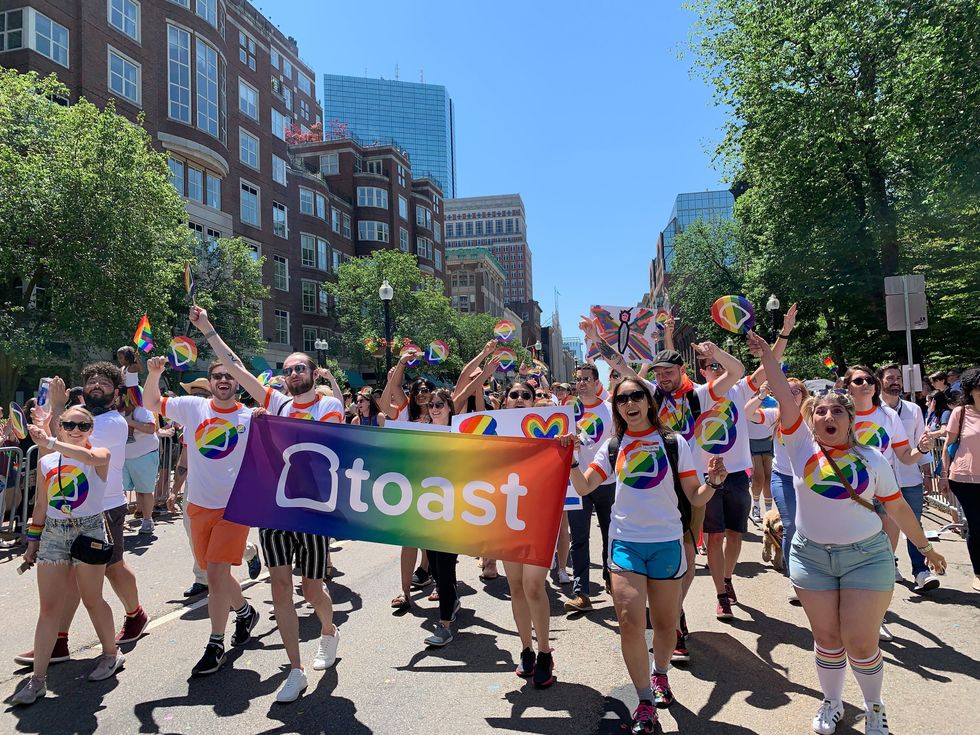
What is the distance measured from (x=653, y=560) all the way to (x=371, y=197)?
55458 millimetres

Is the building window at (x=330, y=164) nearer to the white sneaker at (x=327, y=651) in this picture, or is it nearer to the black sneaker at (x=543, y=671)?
the white sneaker at (x=327, y=651)

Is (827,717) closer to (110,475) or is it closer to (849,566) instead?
(849,566)

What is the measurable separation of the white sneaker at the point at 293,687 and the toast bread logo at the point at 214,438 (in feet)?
5.27

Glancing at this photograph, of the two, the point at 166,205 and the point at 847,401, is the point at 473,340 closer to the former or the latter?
the point at 166,205

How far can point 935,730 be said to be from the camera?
3641 millimetres

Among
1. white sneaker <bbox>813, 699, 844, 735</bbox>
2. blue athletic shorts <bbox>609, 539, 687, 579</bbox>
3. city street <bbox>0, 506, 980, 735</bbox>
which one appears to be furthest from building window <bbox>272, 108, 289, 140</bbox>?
white sneaker <bbox>813, 699, 844, 735</bbox>

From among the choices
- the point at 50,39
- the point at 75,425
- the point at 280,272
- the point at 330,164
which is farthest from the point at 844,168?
the point at 330,164

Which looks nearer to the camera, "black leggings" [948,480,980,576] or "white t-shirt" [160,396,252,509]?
"white t-shirt" [160,396,252,509]

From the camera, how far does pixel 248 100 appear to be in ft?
132

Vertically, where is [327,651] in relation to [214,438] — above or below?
below

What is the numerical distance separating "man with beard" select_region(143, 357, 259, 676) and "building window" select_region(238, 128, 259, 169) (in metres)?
37.1

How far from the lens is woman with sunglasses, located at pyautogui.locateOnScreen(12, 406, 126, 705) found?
14.4 ft

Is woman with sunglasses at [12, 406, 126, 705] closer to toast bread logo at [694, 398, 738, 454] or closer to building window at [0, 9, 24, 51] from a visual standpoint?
toast bread logo at [694, 398, 738, 454]

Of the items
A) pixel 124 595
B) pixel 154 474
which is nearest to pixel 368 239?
pixel 154 474
